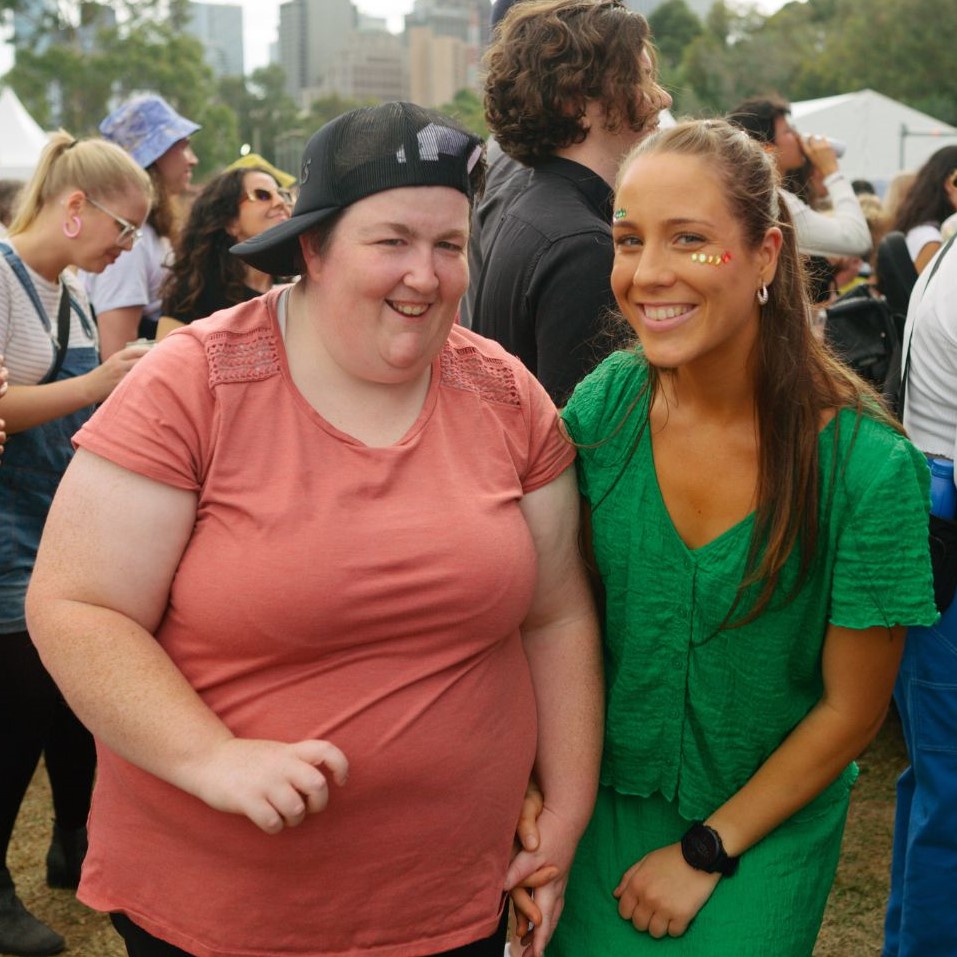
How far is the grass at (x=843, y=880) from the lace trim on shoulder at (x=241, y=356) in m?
2.40

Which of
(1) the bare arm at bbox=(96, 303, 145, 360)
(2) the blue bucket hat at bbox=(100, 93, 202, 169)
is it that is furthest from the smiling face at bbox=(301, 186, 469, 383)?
(2) the blue bucket hat at bbox=(100, 93, 202, 169)

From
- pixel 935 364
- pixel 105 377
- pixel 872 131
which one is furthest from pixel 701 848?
pixel 872 131

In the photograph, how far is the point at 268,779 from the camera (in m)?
1.72

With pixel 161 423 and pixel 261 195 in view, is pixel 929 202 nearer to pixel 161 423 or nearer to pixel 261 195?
pixel 261 195

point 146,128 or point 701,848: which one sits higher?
point 146,128

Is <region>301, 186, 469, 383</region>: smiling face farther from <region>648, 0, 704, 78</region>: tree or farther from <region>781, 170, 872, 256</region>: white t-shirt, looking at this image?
<region>648, 0, 704, 78</region>: tree

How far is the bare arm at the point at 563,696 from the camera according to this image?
212cm

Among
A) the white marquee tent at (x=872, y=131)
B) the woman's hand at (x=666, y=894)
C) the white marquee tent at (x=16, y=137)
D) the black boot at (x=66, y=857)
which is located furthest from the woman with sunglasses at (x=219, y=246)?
the white marquee tent at (x=872, y=131)

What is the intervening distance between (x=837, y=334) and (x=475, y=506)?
3.18 metres

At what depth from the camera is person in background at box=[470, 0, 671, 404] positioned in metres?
2.83

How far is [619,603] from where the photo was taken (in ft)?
7.13

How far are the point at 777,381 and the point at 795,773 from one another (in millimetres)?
667

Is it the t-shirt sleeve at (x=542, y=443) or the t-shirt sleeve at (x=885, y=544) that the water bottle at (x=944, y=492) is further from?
the t-shirt sleeve at (x=542, y=443)

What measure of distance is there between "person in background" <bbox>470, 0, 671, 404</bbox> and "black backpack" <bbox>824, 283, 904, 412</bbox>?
1930mm
